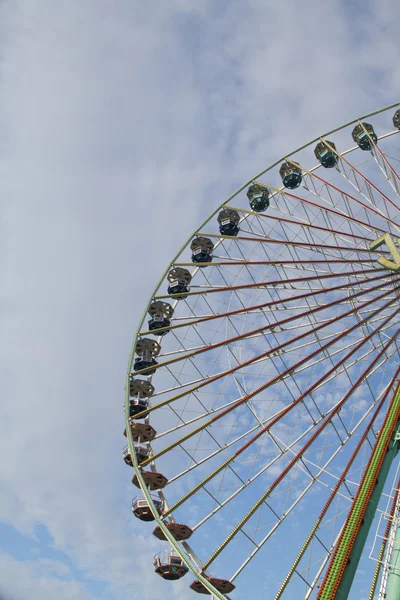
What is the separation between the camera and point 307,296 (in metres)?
24.8

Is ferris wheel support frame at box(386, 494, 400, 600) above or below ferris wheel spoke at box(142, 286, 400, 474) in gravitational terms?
below

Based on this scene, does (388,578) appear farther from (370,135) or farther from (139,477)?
(370,135)

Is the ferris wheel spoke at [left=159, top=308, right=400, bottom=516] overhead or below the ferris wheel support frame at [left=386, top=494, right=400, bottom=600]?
overhead

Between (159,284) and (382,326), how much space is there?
472 inches

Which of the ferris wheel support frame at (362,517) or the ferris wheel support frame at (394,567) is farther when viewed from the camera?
the ferris wheel support frame at (394,567)

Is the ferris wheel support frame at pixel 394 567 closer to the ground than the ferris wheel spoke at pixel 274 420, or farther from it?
closer to the ground

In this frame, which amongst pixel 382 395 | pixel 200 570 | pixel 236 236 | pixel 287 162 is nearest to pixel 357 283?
pixel 382 395

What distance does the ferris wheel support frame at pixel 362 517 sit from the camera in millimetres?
14039

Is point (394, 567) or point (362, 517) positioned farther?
point (394, 567)

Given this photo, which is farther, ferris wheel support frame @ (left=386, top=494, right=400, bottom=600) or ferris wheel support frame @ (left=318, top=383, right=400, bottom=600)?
ferris wheel support frame @ (left=386, top=494, right=400, bottom=600)

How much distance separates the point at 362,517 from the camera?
49.1ft

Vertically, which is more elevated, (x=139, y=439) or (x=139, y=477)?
(x=139, y=439)

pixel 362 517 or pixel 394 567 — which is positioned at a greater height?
pixel 362 517

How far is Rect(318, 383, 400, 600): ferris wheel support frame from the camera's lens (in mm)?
14039
